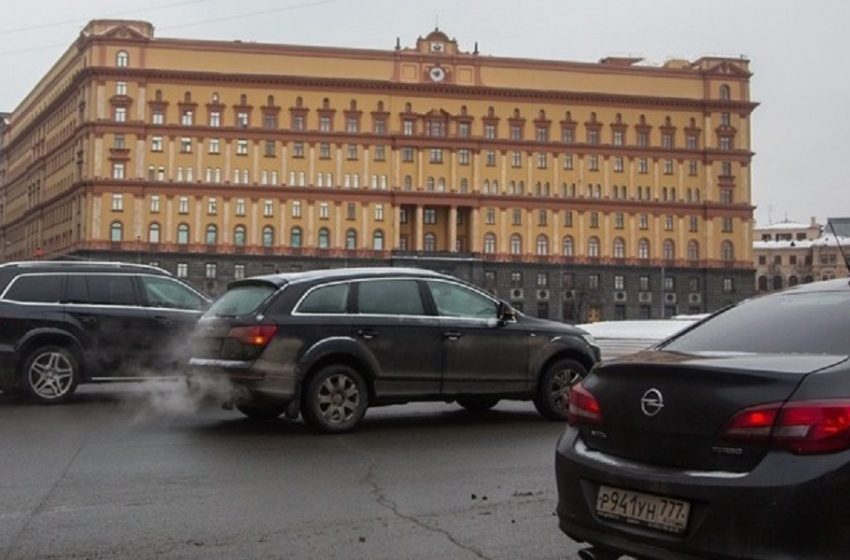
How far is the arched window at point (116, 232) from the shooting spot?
97562 mm

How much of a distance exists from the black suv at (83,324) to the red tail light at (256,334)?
2925mm

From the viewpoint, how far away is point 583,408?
15.7 ft

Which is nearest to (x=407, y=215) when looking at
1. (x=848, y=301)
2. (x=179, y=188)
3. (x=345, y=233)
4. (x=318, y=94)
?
(x=345, y=233)

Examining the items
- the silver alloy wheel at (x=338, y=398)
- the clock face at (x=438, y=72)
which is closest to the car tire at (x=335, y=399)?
the silver alloy wheel at (x=338, y=398)

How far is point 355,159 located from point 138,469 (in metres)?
96.9

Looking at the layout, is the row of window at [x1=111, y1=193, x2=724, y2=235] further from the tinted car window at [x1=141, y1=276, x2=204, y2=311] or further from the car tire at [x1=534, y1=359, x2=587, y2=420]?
the car tire at [x1=534, y1=359, x2=587, y2=420]

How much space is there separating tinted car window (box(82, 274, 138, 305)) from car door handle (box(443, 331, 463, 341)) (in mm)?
4957

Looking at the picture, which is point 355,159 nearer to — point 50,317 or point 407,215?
point 407,215

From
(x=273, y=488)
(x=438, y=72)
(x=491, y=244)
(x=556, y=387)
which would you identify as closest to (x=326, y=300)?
(x=556, y=387)

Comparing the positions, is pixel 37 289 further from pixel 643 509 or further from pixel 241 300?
pixel 643 509

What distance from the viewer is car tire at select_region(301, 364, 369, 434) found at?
9867 millimetres

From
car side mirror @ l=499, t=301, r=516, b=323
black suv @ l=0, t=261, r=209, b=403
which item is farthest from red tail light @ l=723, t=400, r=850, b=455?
black suv @ l=0, t=261, r=209, b=403

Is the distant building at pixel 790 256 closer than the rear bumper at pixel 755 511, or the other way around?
the rear bumper at pixel 755 511

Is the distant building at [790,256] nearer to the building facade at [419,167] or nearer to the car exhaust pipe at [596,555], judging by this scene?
the building facade at [419,167]
